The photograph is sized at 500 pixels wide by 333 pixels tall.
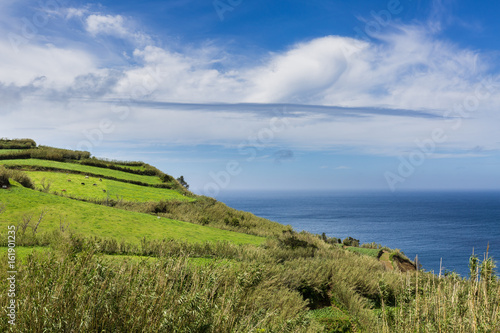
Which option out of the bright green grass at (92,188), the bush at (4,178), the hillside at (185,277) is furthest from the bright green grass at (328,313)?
the bright green grass at (92,188)

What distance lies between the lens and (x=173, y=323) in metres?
3.05

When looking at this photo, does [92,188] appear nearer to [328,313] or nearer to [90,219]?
[90,219]

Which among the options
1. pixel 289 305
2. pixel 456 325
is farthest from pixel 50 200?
→ pixel 456 325

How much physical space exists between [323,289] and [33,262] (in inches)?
220

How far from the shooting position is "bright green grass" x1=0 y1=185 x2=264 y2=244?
25.8 ft

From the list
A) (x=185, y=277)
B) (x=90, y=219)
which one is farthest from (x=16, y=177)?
(x=185, y=277)

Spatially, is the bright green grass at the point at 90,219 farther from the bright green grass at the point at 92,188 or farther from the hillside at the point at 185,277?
the bright green grass at the point at 92,188

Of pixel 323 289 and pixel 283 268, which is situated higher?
pixel 283 268

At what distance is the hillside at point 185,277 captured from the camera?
3131 millimetres

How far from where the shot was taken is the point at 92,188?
14258 mm

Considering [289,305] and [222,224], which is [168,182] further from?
[289,305]

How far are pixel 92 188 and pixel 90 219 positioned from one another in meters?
6.28

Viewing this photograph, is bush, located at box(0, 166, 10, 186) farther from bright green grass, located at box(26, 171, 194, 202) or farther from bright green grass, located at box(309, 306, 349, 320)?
bright green grass, located at box(309, 306, 349, 320)

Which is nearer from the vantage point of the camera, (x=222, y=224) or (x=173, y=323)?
(x=173, y=323)
